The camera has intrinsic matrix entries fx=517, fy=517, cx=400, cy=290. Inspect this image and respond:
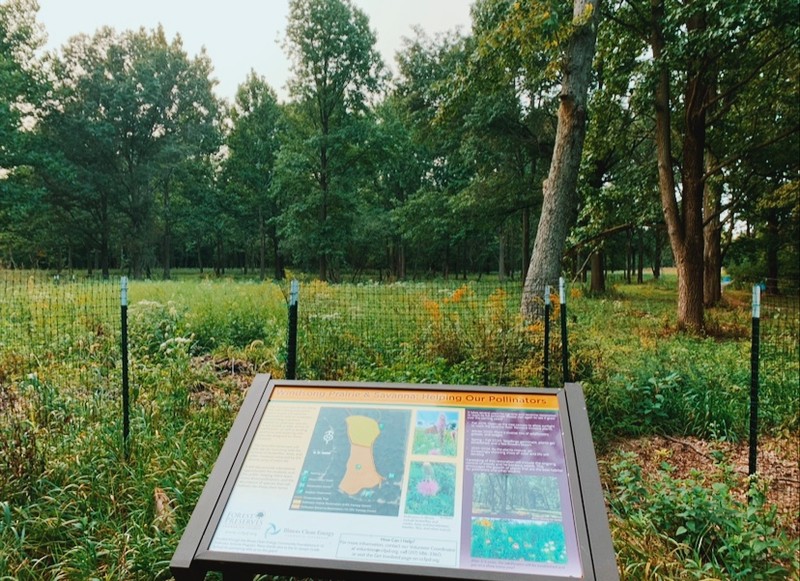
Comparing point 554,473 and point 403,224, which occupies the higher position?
point 403,224

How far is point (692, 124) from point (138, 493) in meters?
12.0

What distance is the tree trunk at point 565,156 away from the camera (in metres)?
7.97

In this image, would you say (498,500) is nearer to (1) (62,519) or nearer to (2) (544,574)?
(2) (544,574)

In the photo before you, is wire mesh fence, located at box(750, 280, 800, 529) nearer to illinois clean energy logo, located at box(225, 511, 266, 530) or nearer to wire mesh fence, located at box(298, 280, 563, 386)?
wire mesh fence, located at box(298, 280, 563, 386)

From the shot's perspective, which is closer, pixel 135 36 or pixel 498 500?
pixel 498 500

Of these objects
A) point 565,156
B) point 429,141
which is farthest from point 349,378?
point 429,141

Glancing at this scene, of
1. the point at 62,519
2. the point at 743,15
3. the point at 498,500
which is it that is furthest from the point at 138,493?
the point at 743,15

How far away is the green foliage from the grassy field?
0.04 feet

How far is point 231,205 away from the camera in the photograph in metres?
39.3

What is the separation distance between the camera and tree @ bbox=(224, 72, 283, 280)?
38375 millimetres

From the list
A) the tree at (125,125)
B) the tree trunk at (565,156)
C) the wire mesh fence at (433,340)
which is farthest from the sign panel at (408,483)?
the tree at (125,125)

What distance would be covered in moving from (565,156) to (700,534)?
20.9ft

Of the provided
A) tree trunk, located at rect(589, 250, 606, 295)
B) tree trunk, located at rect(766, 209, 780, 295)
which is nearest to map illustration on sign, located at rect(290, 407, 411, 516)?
tree trunk, located at rect(589, 250, 606, 295)

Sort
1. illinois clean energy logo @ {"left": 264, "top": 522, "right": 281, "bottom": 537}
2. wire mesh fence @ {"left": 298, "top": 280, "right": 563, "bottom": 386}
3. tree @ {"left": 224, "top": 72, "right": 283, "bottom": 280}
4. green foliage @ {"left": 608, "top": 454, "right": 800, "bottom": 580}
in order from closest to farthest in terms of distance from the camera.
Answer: illinois clean energy logo @ {"left": 264, "top": 522, "right": 281, "bottom": 537}, green foliage @ {"left": 608, "top": 454, "right": 800, "bottom": 580}, wire mesh fence @ {"left": 298, "top": 280, "right": 563, "bottom": 386}, tree @ {"left": 224, "top": 72, "right": 283, "bottom": 280}
